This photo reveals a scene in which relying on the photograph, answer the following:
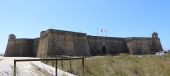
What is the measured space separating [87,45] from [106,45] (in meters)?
6.26

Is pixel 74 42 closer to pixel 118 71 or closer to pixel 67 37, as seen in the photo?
pixel 67 37

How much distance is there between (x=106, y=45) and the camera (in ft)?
151

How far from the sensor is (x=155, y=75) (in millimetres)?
12664

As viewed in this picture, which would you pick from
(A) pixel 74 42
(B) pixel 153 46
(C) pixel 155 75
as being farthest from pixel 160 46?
(C) pixel 155 75

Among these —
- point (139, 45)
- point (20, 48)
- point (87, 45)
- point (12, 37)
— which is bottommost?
point (20, 48)

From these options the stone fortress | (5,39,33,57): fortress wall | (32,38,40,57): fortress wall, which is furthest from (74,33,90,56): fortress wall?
(5,39,33,57): fortress wall

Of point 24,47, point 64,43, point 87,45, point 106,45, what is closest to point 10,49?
point 24,47

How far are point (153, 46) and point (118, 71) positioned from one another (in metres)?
38.0

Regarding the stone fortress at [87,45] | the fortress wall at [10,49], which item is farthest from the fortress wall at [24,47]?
the fortress wall at [10,49]

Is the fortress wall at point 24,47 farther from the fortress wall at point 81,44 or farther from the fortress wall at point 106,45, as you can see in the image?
the fortress wall at point 81,44

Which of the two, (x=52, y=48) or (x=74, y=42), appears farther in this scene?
(x=74, y=42)

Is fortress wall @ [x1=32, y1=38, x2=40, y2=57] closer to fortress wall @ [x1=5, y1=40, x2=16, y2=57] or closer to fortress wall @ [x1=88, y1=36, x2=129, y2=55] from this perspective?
fortress wall @ [x1=5, y1=40, x2=16, y2=57]

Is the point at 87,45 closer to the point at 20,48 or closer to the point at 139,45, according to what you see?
the point at 139,45

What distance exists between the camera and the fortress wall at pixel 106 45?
1732 inches
